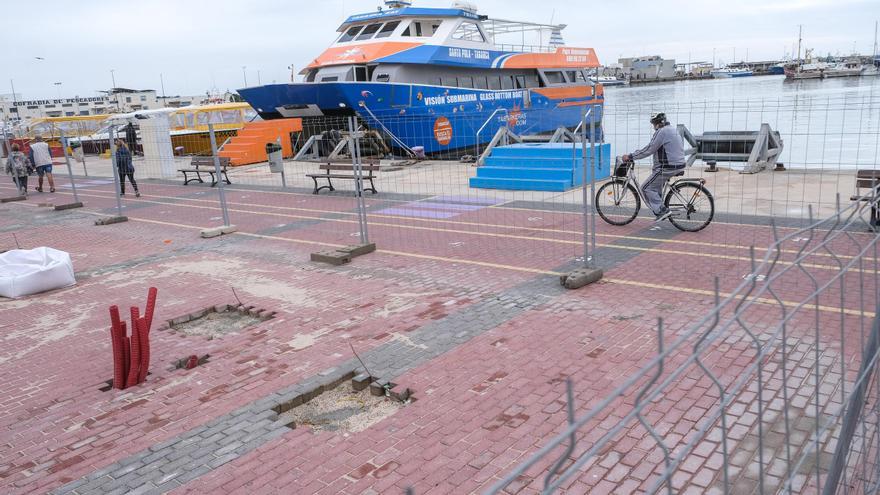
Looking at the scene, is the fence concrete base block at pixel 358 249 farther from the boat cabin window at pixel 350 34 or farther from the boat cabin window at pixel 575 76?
the boat cabin window at pixel 575 76

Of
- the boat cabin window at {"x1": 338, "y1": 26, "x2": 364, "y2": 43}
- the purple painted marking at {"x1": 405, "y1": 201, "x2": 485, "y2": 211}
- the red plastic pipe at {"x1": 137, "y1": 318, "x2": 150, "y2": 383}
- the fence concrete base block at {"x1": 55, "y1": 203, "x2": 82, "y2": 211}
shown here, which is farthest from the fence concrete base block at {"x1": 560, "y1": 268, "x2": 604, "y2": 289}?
the boat cabin window at {"x1": 338, "y1": 26, "x2": 364, "y2": 43}

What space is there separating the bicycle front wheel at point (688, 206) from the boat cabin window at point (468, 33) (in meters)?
17.2

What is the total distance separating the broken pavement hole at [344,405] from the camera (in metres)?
4.62

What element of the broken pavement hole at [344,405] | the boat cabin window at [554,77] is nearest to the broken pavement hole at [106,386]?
the broken pavement hole at [344,405]

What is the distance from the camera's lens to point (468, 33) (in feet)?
86.5

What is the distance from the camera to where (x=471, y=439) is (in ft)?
13.9

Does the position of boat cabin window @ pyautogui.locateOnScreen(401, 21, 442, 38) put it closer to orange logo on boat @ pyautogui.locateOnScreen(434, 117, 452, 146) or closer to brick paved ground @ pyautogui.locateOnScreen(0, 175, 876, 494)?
orange logo on boat @ pyautogui.locateOnScreen(434, 117, 452, 146)

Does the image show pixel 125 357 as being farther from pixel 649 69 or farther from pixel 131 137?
pixel 649 69

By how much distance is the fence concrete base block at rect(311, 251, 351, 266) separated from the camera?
9062mm

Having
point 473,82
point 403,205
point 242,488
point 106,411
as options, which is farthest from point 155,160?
point 242,488

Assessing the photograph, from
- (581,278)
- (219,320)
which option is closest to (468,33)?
(581,278)

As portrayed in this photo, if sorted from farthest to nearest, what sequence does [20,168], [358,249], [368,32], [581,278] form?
[368,32] < [20,168] < [358,249] < [581,278]

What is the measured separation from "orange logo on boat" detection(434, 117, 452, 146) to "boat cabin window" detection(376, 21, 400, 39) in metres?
4.46

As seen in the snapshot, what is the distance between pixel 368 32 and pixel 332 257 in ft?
61.4
